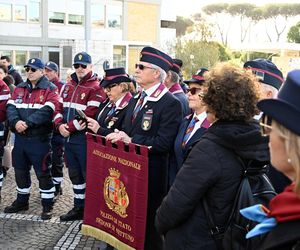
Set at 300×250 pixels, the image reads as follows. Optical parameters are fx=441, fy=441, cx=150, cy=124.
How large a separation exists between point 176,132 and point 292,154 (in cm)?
261

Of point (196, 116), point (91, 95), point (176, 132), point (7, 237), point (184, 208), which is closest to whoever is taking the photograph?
point (184, 208)

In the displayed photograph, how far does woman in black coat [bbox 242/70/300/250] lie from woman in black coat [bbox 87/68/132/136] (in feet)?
10.8

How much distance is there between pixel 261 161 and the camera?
8.52 ft

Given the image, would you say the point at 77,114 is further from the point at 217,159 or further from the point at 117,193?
the point at 217,159

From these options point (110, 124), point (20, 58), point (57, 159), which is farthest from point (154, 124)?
point (20, 58)

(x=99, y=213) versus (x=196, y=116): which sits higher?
(x=196, y=116)

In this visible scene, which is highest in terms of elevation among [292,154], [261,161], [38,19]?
[38,19]

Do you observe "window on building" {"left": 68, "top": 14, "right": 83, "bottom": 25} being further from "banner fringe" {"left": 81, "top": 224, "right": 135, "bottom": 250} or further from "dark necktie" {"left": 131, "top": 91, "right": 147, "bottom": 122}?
"banner fringe" {"left": 81, "top": 224, "right": 135, "bottom": 250}

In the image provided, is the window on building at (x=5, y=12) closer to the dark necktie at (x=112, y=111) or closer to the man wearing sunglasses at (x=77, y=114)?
the man wearing sunglasses at (x=77, y=114)

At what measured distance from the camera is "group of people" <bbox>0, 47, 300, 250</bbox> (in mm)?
1665

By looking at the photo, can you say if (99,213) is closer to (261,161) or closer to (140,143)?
(140,143)

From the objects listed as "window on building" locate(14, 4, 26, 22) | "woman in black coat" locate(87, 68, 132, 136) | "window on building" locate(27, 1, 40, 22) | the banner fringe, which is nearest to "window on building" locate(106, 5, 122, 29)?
"window on building" locate(27, 1, 40, 22)

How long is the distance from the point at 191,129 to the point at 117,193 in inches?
35.4

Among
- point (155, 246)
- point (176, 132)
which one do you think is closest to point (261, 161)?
point (176, 132)
